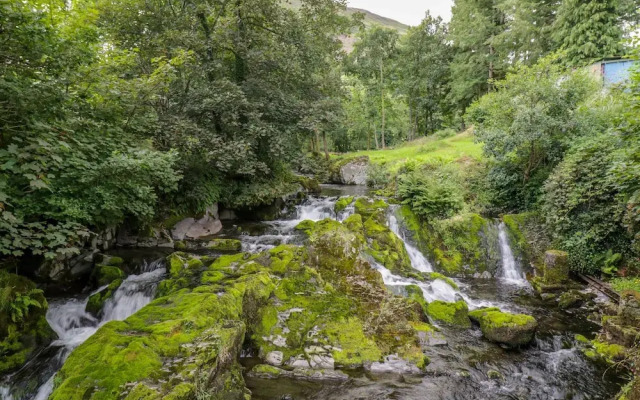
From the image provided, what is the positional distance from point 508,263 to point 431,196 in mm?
4021

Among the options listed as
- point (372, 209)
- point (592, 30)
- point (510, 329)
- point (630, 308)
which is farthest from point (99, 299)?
point (592, 30)

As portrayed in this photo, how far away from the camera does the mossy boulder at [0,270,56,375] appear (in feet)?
19.4

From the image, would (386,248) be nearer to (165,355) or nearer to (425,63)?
(165,355)

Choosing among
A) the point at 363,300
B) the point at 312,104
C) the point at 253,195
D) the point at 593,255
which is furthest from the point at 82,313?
the point at 593,255

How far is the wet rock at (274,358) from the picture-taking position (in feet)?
20.4

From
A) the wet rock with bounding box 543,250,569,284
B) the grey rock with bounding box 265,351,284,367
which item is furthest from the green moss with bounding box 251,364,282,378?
the wet rock with bounding box 543,250,569,284

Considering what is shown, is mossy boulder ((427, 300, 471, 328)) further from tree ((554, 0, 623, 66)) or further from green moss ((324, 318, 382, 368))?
tree ((554, 0, 623, 66))

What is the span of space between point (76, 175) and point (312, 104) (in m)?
11.2

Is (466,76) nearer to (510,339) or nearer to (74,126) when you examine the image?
(510,339)

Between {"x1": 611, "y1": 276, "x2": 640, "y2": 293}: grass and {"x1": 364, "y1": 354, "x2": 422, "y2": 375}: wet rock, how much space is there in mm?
7579

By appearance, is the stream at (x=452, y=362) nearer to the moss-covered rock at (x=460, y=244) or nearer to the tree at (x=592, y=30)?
the moss-covered rock at (x=460, y=244)

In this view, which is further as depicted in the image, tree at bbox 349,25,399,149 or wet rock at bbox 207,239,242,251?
tree at bbox 349,25,399,149

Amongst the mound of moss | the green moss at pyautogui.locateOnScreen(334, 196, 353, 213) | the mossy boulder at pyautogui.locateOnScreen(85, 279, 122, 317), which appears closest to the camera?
the mound of moss

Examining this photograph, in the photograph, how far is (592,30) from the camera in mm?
21422
